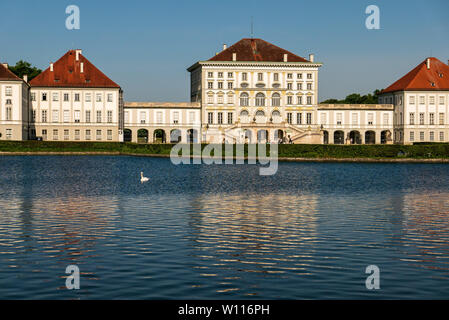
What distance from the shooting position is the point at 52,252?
755 inches

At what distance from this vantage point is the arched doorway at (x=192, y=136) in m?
122

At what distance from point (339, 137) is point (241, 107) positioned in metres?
22.8

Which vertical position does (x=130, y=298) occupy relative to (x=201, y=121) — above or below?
below

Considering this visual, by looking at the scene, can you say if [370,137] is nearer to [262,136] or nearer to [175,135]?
[262,136]

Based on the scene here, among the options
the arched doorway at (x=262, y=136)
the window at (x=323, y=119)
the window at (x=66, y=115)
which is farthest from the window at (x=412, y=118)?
the window at (x=66, y=115)

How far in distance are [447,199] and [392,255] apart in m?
19.2

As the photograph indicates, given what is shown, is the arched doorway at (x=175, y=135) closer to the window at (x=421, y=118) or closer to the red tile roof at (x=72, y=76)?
the red tile roof at (x=72, y=76)

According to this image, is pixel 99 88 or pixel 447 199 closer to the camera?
pixel 447 199

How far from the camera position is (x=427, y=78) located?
12356cm

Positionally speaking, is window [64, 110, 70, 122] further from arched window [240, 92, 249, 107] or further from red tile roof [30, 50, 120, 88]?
arched window [240, 92, 249, 107]

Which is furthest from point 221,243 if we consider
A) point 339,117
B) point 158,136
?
point 158,136

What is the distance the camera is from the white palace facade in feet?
380
